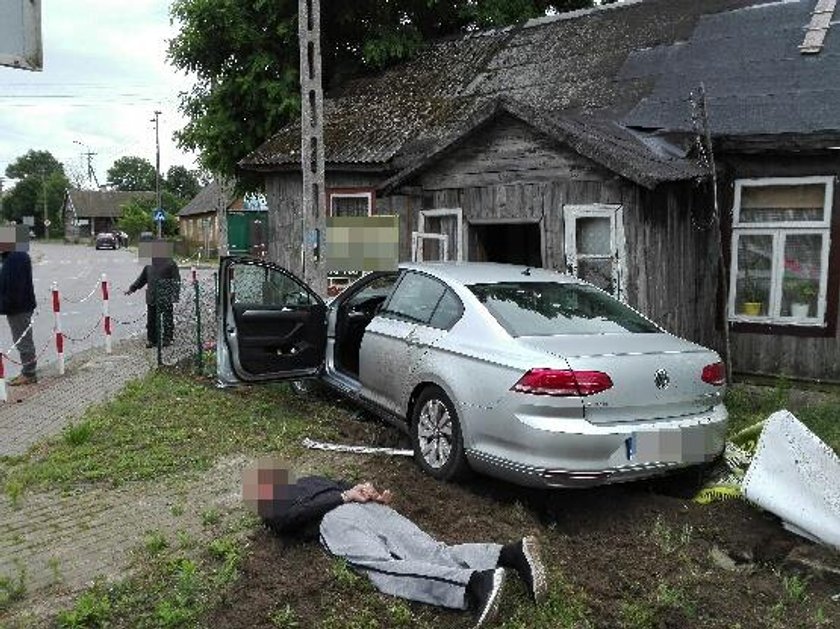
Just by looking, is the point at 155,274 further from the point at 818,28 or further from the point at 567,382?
the point at 818,28

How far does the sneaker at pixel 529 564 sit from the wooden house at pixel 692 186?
5.11 metres

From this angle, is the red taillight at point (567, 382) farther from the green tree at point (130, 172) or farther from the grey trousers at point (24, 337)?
the green tree at point (130, 172)

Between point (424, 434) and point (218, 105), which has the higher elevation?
point (218, 105)

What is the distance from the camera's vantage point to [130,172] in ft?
429

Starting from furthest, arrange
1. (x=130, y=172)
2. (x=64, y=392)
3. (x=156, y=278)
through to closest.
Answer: (x=130, y=172), (x=156, y=278), (x=64, y=392)

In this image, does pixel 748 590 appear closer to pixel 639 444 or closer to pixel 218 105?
pixel 639 444

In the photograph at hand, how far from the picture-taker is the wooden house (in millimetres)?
8750

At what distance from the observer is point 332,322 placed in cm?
784

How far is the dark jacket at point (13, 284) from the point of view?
9602mm

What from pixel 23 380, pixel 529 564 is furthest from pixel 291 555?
pixel 23 380

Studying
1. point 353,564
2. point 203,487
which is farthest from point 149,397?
point 353,564

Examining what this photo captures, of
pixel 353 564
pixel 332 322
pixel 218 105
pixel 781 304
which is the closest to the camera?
pixel 353 564

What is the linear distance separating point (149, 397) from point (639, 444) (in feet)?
17.8

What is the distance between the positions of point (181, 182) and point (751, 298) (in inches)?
4096
